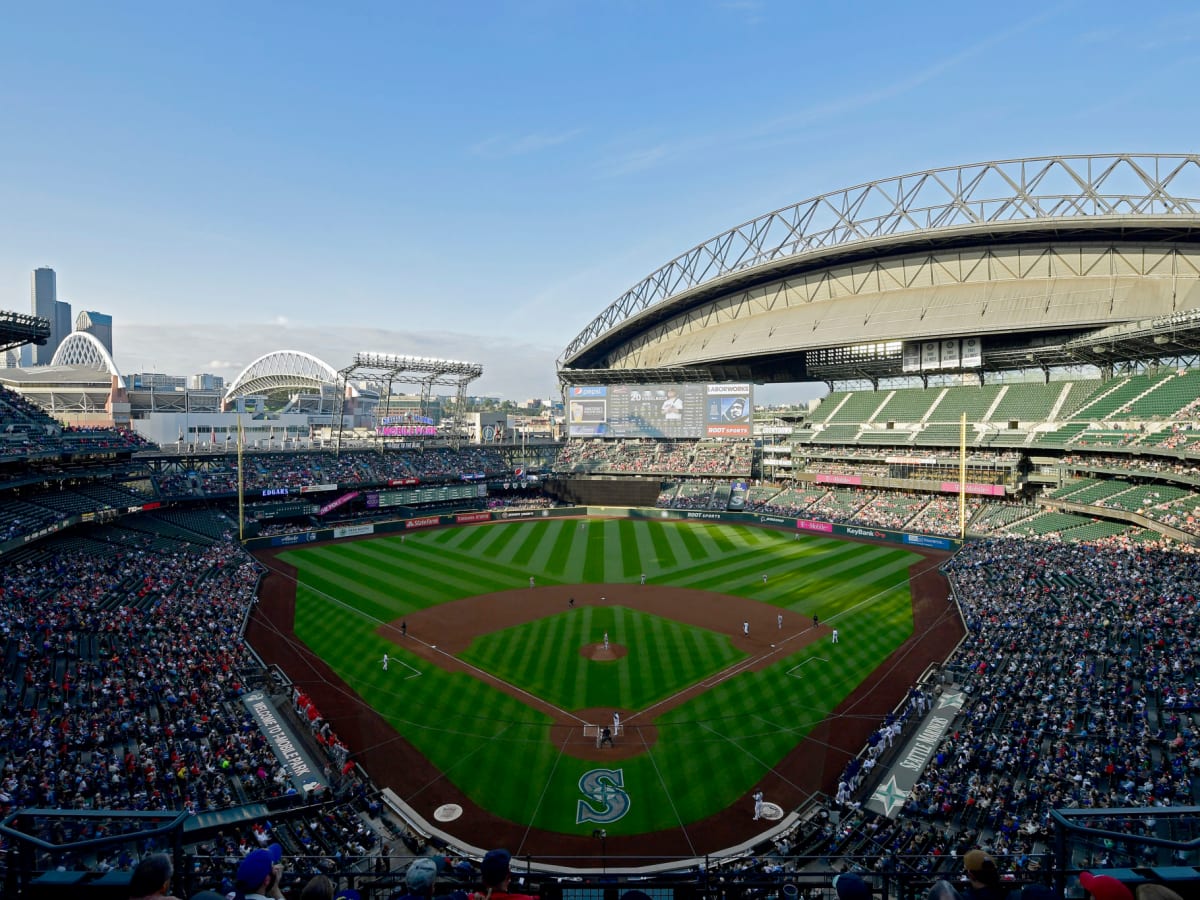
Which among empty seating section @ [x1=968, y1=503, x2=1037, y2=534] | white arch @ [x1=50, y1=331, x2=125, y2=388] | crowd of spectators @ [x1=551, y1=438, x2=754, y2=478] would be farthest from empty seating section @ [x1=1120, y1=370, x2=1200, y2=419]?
white arch @ [x1=50, y1=331, x2=125, y2=388]

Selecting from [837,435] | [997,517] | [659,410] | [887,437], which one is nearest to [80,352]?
[659,410]

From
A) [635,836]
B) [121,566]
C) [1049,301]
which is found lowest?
[635,836]

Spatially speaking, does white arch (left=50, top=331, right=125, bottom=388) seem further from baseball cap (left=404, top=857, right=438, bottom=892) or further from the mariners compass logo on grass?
baseball cap (left=404, top=857, right=438, bottom=892)

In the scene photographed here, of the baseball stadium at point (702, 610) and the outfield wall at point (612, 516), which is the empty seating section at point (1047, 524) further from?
the outfield wall at point (612, 516)

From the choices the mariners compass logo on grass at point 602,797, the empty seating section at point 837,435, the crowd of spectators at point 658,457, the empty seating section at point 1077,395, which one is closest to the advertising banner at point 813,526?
the empty seating section at point 837,435

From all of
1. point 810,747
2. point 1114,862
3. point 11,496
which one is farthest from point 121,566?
point 1114,862

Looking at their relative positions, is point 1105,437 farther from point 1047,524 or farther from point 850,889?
point 850,889

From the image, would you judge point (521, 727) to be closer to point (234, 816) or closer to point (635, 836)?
point (635, 836)
